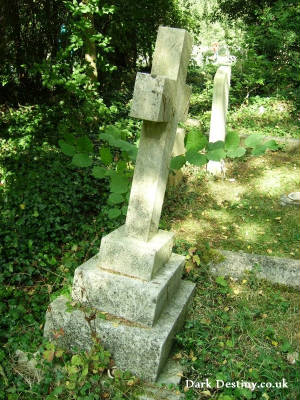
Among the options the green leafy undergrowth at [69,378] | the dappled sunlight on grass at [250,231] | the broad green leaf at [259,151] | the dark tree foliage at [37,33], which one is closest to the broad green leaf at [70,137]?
the broad green leaf at [259,151]

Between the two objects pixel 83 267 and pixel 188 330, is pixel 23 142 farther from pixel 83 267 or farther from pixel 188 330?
pixel 188 330

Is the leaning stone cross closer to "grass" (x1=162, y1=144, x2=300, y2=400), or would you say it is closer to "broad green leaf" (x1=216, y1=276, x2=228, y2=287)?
"grass" (x1=162, y1=144, x2=300, y2=400)

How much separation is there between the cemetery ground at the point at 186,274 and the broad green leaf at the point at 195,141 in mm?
1206

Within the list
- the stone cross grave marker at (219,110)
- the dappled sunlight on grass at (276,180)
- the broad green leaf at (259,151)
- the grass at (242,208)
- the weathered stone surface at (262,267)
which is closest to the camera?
the broad green leaf at (259,151)

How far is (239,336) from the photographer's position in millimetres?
2635

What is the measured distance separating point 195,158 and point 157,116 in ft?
1.22

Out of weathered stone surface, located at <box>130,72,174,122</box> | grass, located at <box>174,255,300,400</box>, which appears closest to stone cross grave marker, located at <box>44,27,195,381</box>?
weathered stone surface, located at <box>130,72,174,122</box>

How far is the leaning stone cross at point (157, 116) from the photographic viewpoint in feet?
6.50

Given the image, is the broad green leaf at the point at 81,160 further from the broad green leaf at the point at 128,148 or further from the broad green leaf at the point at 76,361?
the broad green leaf at the point at 76,361

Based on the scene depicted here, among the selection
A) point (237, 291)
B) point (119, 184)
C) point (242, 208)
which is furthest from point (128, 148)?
point (242, 208)

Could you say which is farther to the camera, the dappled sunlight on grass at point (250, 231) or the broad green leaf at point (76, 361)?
the dappled sunlight on grass at point (250, 231)

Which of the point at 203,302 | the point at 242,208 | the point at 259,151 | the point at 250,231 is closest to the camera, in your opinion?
the point at 259,151

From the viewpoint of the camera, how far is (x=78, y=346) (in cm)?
241

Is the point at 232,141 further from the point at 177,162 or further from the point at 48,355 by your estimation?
the point at 48,355
